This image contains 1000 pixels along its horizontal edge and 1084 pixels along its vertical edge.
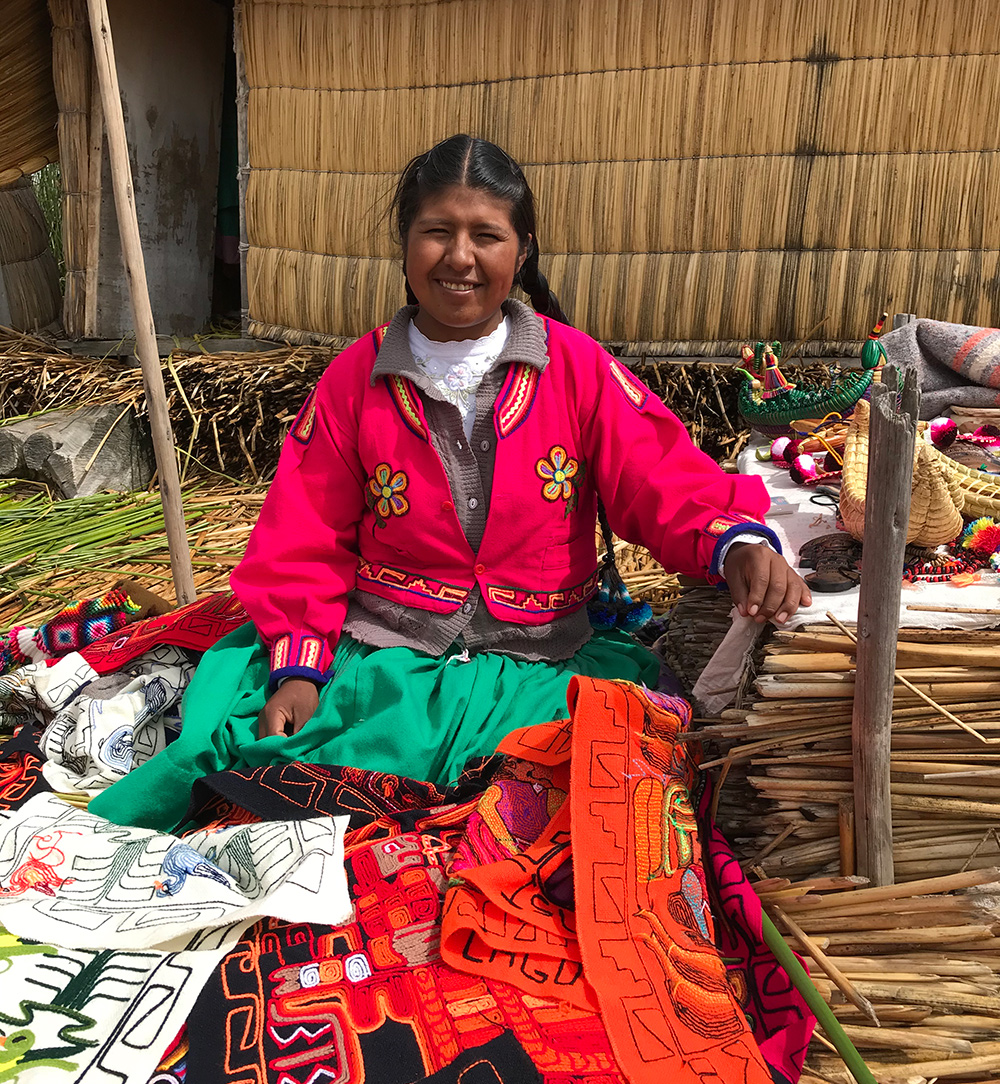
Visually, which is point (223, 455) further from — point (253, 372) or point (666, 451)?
point (666, 451)

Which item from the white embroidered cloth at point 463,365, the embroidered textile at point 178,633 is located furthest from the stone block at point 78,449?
the white embroidered cloth at point 463,365

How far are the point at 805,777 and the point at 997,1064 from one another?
0.48 metres

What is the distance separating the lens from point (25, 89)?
4.75 meters

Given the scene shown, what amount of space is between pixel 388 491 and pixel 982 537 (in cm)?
114

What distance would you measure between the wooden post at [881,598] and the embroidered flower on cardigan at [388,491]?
2.93 ft

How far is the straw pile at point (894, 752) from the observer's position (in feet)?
5.33

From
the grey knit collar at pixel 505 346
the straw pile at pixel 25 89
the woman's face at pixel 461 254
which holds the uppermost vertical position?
the straw pile at pixel 25 89

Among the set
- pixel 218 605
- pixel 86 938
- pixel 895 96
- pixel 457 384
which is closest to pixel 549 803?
pixel 86 938

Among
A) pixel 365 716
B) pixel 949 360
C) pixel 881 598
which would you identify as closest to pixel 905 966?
pixel 881 598

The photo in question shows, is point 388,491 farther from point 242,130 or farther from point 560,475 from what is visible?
point 242,130

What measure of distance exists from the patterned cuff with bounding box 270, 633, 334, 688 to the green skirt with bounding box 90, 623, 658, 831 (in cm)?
3

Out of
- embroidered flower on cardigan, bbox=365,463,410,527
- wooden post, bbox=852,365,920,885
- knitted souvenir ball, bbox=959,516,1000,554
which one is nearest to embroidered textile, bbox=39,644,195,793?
embroidered flower on cardigan, bbox=365,463,410,527

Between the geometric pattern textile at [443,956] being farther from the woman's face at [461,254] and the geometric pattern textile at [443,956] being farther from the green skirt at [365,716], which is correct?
the woman's face at [461,254]

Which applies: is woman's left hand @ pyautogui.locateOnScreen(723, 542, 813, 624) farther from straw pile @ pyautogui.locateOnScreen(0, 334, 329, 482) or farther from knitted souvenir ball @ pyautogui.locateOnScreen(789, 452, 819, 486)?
straw pile @ pyautogui.locateOnScreen(0, 334, 329, 482)
